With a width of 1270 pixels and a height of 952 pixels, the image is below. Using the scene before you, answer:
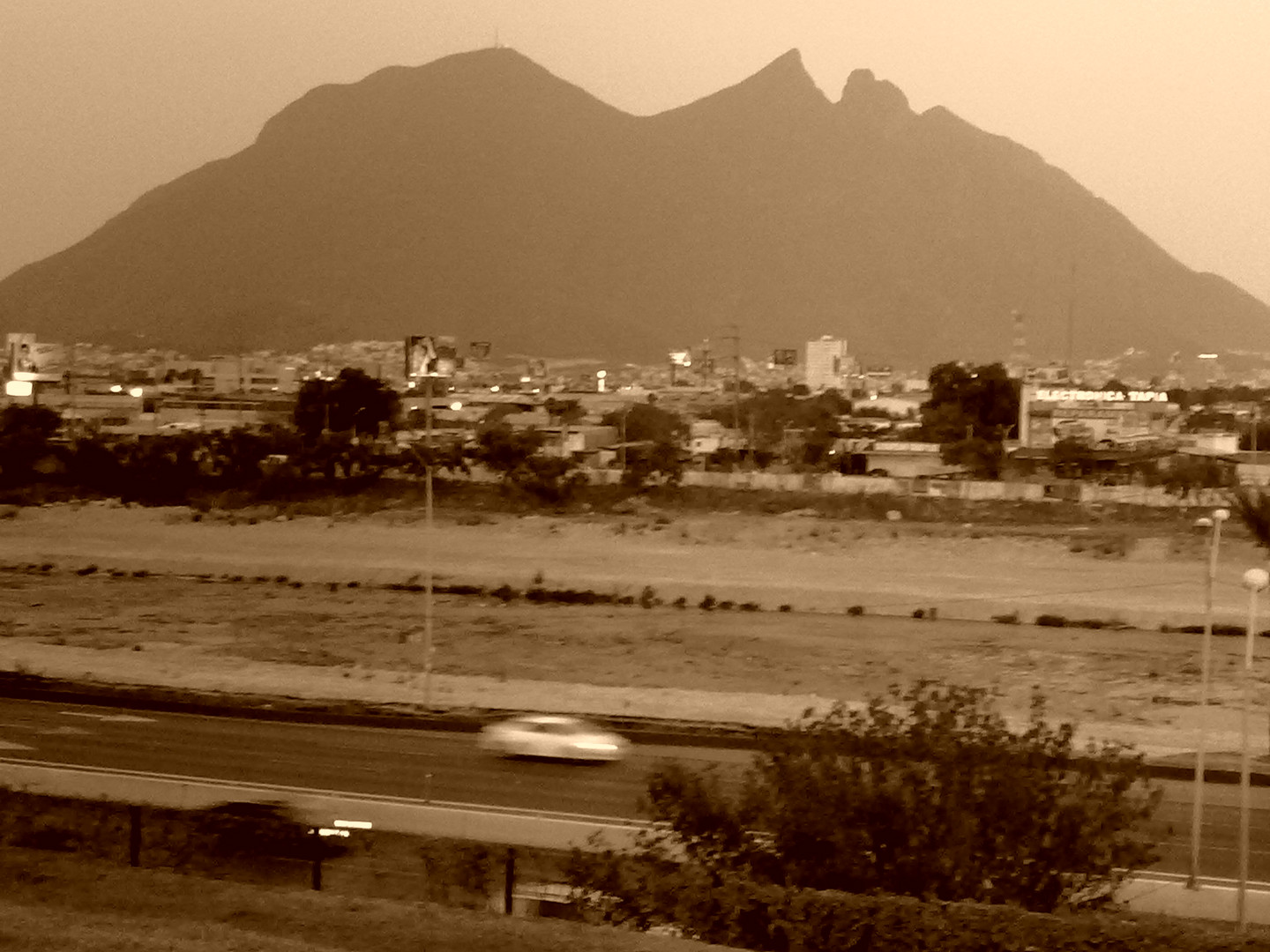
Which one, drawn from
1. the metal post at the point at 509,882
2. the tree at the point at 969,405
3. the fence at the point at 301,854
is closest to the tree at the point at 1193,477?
the tree at the point at 969,405

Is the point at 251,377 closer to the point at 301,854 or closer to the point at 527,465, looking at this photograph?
the point at 527,465

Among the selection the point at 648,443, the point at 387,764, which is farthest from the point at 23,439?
the point at 387,764

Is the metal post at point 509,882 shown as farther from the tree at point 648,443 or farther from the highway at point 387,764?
the tree at point 648,443

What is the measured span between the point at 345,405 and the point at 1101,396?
35045 mm

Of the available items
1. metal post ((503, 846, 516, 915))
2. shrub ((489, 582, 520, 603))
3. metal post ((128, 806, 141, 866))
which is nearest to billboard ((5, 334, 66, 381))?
shrub ((489, 582, 520, 603))

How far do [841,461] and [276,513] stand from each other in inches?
834

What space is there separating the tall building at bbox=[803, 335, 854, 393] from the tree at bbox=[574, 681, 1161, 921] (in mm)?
105811

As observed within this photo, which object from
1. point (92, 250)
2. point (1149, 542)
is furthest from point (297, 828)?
point (92, 250)

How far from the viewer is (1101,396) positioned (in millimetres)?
70500

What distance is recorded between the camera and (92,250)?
158 m

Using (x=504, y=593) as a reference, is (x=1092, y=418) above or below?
above

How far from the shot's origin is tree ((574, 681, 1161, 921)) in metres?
8.52

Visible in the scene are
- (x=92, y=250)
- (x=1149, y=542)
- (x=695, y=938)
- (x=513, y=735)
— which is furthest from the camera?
(x=92, y=250)

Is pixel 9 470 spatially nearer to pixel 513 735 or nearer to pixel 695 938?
pixel 513 735
